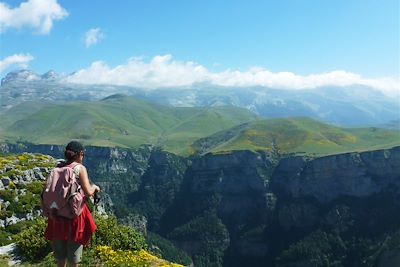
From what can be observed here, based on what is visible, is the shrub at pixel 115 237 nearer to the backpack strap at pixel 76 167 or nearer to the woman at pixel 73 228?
the woman at pixel 73 228

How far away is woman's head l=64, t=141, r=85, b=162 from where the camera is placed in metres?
16.4

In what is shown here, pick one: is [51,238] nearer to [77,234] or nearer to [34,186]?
[77,234]

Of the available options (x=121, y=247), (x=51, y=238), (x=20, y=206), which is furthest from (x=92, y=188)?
(x=20, y=206)

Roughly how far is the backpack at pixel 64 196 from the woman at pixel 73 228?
7.7 inches

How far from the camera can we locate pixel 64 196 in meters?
15.8

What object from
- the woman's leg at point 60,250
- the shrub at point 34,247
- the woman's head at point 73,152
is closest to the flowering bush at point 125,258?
the shrub at point 34,247

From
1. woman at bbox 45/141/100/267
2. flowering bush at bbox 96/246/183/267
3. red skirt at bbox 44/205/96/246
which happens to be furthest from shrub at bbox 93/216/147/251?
red skirt at bbox 44/205/96/246

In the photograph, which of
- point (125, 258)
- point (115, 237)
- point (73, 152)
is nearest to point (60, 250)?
point (73, 152)

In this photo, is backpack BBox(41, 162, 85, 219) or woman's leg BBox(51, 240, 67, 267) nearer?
backpack BBox(41, 162, 85, 219)

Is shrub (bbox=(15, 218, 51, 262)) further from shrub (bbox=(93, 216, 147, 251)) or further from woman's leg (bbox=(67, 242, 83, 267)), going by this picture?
woman's leg (bbox=(67, 242, 83, 267))

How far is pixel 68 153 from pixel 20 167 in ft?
185

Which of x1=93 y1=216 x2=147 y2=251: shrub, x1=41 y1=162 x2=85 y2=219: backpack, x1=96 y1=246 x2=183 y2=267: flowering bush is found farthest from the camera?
x1=93 y1=216 x2=147 y2=251: shrub

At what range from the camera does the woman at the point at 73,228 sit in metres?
16.1

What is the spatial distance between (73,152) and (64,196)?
153 cm
